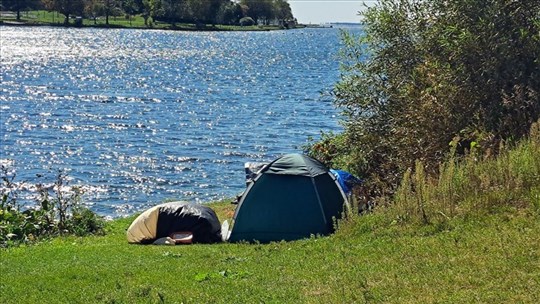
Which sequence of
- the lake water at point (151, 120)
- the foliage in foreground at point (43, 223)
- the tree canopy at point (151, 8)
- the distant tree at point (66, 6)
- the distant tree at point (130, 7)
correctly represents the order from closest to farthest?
1. the foliage in foreground at point (43, 223)
2. the lake water at point (151, 120)
3. the distant tree at point (66, 6)
4. the tree canopy at point (151, 8)
5. the distant tree at point (130, 7)

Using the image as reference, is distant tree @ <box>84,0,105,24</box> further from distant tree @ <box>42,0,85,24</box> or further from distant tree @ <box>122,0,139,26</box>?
distant tree @ <box>122,0,139,26</box>

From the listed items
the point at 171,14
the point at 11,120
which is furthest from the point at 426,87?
the point at 171,14

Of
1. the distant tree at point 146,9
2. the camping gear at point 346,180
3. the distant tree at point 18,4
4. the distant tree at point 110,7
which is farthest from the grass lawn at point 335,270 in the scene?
the distant tree at point 18,4

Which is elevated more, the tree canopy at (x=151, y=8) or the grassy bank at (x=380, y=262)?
the tree canopy at (x=151, y=8)

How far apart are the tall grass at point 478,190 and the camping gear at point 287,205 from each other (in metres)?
3.65

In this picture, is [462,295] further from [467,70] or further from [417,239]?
[467,70]

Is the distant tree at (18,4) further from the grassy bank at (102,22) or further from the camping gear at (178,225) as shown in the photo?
the camping gear at (178,225)

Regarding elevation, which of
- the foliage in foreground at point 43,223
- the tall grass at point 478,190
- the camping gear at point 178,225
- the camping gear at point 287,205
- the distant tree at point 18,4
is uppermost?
the distant tree at point 18,4

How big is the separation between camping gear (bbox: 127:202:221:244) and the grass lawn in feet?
7.45

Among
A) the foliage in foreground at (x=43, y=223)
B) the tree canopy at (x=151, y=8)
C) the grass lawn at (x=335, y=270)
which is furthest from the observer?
the tree canopy at (x=151, y=8)

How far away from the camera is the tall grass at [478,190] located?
1065cm

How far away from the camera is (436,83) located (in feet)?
49.8

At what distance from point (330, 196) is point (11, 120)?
31.1 meters

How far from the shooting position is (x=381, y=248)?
33.0 ft
